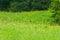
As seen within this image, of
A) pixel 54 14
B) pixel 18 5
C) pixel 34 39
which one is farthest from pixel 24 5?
pixel 34 39

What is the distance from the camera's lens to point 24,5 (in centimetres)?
4919

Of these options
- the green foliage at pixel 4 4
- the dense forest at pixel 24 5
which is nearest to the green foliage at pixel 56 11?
the dense forest at pixel 24 5

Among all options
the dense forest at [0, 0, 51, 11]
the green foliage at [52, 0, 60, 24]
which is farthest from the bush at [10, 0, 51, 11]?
the green foliage at [52, 0, 60, 24]

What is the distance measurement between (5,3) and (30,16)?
15000 mm

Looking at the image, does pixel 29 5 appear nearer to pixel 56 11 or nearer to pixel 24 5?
pixel 24 5

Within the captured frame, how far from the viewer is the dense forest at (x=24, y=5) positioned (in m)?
48.9

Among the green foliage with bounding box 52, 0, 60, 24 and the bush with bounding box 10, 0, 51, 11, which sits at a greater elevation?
the green foliage with bounding box 52, 0, 60, 24

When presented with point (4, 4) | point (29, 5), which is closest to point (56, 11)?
point (29, 5)

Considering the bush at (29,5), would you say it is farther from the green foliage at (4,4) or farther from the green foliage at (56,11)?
the green foliage at (56,11)

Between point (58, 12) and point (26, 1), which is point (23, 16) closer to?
point (58, 12)

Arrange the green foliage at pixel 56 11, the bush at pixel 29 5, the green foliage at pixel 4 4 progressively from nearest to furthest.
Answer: the green foliage at pixel 56 11, the bush at pixel 29 5, the green foliage at pixel 4 4

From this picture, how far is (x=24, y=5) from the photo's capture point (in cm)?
4919

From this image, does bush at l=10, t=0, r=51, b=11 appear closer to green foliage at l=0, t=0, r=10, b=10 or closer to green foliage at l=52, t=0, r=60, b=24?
green foliage at l=0, t=0, r=10, b=10

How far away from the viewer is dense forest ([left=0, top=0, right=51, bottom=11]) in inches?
1925
